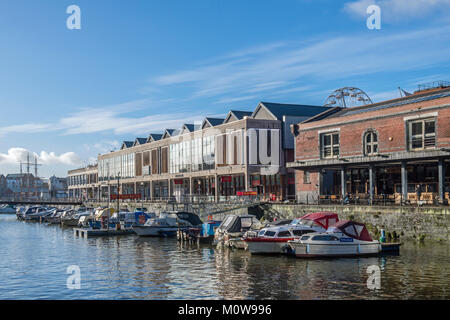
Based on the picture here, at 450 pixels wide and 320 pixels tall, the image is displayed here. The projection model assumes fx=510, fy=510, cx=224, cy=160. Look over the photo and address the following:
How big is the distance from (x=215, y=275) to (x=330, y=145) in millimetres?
39613

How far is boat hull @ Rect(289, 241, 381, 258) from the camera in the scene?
4053 cm

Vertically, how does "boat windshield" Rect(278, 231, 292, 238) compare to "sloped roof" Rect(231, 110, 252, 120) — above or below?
below

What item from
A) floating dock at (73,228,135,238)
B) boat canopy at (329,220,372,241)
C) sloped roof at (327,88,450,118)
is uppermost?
sloped roof at (327,88,450,118)

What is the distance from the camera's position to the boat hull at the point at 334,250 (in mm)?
40531

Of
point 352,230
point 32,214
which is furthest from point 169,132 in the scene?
point 352,230

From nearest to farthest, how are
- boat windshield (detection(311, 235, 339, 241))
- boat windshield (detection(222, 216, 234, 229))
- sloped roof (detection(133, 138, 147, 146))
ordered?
boat windshield (detection(311, 235, 339, 241)), boat windshield (detection(222, 216, 234, 229)), sloped roof (detection(133, 138, 147, 146))

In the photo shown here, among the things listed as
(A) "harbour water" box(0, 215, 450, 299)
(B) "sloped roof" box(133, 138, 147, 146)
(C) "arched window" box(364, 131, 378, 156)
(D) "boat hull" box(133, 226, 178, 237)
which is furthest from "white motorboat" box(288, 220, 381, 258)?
(B) "sloped roof" box(133, 138, 147, 146)

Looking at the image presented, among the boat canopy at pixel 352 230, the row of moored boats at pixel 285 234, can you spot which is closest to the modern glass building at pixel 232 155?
the row of moored boats at pixel 285 234

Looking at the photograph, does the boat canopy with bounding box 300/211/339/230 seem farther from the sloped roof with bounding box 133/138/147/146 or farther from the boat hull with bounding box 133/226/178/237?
the sloped roof with bounding box 133/138/147/146

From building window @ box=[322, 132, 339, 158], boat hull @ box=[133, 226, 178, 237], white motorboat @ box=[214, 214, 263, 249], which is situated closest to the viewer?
white motorboat @ box=[214, 214, 263, 249]

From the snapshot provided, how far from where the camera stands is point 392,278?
105 feet

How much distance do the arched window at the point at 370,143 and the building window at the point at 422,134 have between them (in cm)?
549
